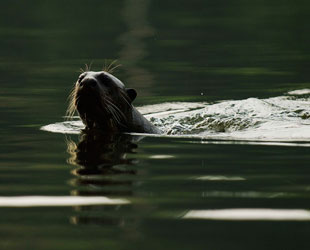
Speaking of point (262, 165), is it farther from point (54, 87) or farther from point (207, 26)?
point (207, 26)

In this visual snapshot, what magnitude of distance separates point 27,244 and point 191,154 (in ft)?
11.0

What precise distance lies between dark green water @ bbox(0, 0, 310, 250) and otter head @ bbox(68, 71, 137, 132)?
1.18 feet

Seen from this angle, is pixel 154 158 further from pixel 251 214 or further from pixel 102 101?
pixel 251 214

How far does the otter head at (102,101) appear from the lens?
9.32 meters

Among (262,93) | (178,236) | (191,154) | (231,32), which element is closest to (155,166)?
(191,154)

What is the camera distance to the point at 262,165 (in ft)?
24.1

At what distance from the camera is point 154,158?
7926 millimetres

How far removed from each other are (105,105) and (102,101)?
3.8 inches

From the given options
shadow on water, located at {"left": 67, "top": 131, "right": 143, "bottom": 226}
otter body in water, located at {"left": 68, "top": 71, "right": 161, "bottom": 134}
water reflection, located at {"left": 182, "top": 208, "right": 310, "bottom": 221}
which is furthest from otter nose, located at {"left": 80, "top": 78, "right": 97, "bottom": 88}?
water reflection, located at {"left": 182, "top": 208, "right": 310, "bottom": 221}

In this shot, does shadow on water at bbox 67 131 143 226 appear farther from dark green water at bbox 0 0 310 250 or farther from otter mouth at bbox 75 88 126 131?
otter mouth at bbox 75 88 126 131

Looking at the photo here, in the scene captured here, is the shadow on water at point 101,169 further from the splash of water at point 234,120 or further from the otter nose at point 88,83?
the splash of water at point 234,120

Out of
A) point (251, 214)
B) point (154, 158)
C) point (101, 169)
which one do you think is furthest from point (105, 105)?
point (251, 214)

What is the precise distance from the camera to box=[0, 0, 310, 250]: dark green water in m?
5.12

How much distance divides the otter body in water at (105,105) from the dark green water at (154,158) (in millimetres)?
366
